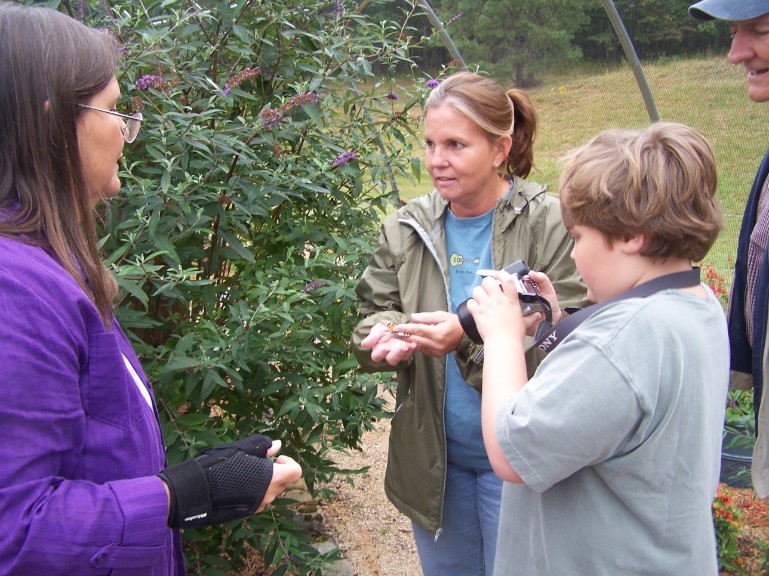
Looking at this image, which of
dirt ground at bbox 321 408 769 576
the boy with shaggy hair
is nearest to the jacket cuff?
the boy with shaggy hair

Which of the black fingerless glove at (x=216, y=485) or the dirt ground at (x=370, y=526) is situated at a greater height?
the black fingerless glove at (x=216, y=485)

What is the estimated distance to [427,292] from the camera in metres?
2.38

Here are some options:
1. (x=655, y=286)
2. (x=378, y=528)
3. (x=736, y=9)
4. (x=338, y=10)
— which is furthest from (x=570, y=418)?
(x=378, y=528)

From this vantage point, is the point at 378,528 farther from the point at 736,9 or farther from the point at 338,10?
the point at 736,9

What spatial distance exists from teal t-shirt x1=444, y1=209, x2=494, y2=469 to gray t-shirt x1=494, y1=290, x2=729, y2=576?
738 millimetres

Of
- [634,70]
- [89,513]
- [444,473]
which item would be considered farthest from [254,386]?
[634,70]

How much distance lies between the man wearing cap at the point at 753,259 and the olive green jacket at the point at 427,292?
0.49 meters

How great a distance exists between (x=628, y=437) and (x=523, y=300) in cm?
48

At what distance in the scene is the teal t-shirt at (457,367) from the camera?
7.55ft

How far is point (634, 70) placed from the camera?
431cm

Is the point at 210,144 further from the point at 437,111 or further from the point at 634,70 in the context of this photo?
the point at 634,70

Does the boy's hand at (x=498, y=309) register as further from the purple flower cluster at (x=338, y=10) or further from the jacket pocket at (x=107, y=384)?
the purple flower cluster at (x=338, y=10)

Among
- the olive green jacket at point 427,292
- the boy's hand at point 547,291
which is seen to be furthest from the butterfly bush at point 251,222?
the boy's hand at point 547,291

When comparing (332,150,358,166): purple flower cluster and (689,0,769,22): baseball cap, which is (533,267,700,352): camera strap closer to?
(689,0,769,22): baseball cap
